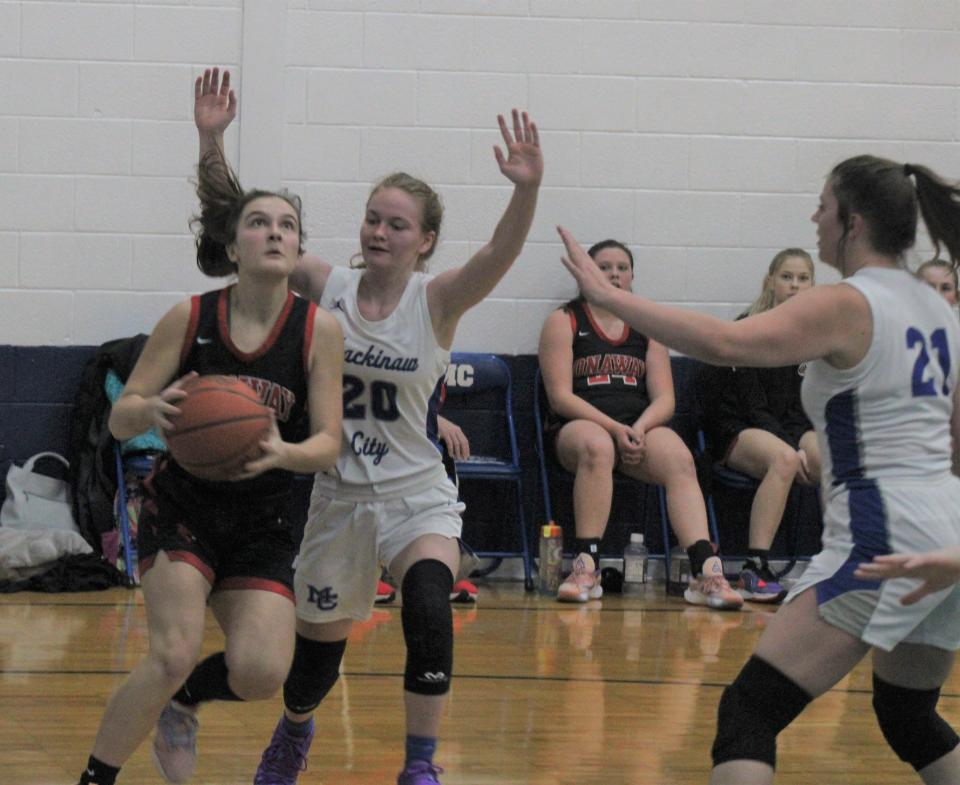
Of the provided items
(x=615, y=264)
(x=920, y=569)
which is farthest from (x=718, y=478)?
(x=920, y=569)

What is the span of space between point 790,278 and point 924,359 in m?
4.65

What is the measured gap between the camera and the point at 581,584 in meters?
6.92

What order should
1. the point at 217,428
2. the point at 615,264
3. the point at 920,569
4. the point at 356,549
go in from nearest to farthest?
the point at 920,569 → the point at 217,428 → the point at 356,549 → the point at 615,264

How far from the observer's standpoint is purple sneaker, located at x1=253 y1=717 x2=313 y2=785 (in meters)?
3.63

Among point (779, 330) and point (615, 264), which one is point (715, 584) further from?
point (779, 330)

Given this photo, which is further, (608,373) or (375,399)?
(608,373)

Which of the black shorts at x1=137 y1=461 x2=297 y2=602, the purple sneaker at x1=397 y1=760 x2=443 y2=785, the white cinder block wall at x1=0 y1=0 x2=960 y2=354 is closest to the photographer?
the black shorts at x1=137 y1=461 x2=297 y2=602

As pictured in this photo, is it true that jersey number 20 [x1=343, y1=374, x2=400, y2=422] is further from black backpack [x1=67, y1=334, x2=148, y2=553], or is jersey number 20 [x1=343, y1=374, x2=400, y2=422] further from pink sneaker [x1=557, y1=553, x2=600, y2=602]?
black backpack [x1=67, y1=334, x2=148, y2=553]

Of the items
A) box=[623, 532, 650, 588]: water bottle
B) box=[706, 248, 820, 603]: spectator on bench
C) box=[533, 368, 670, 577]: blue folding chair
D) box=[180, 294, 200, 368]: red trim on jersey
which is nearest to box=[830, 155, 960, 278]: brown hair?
box=[180, 294, 200, 368]: red trim on jersey

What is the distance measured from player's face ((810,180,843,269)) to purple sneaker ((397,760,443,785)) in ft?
4.89

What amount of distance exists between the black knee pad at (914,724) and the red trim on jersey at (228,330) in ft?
5.11

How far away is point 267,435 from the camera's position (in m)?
3.21

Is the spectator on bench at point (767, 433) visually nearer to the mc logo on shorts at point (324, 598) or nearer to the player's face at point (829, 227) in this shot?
the mc logo on shorts at point (324, 598)

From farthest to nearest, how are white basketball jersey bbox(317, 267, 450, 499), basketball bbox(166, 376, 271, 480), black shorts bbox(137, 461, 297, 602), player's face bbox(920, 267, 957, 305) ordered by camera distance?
player's face bbox(920, 267, 957, 305) < white basketball jersey bbox(317, 267, 450, 499) < black shorts bbox(137, 461, 297, 602) < basketball bbox(166, 376, 271, 480)
